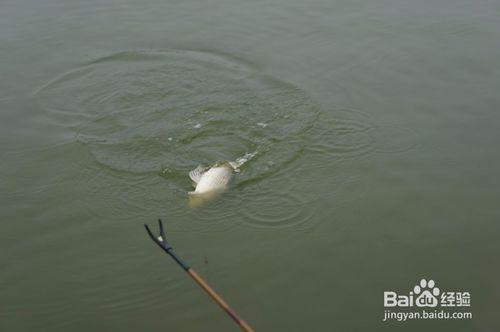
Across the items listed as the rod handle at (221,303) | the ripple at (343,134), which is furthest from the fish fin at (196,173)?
the rod handle at (221,303)

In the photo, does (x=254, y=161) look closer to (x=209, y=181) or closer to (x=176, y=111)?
(x=209, y=181)

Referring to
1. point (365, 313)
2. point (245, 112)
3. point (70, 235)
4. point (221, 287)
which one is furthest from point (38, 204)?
point (365, 313)

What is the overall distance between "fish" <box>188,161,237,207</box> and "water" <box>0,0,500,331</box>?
0.11m

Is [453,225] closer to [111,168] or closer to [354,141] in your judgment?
[354,141]

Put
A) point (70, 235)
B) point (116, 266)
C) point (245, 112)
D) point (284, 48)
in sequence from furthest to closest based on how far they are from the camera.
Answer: point (284, 48) → point (245, 112) → point (70, 235) → point (116, 266)

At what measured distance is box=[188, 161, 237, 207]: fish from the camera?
17.4ft

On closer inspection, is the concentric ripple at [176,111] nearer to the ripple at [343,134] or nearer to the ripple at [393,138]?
the ripple at [343,134]

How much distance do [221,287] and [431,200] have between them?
2135 millimetres

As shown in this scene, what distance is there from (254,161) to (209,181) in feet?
2.27

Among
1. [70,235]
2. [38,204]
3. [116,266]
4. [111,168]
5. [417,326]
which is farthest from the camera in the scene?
[111,168]

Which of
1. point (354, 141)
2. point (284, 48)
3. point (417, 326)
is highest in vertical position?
point (284, 48)

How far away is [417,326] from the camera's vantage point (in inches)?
171

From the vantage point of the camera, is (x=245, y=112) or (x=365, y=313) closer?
(x=365, y=313)

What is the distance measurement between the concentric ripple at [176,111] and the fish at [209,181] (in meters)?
0.25
